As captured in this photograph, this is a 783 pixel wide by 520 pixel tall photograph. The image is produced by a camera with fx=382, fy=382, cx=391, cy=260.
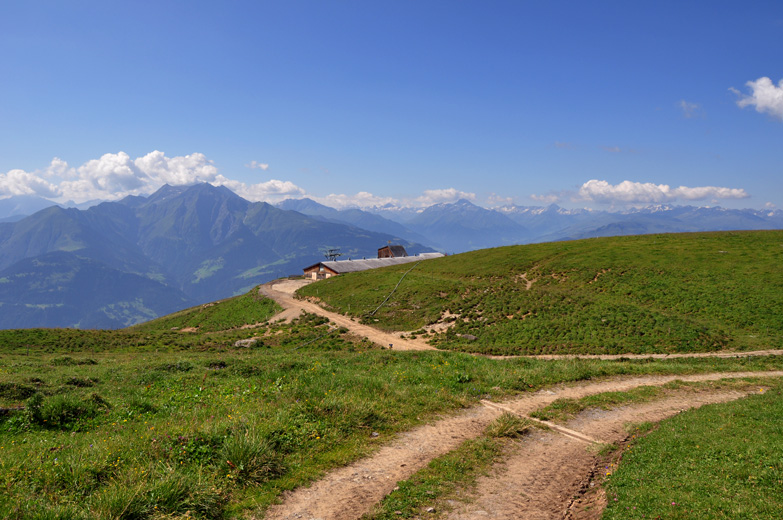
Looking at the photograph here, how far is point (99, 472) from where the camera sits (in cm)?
886

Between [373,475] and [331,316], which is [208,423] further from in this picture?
[331,316]

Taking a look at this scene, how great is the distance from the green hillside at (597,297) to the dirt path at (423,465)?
2440 cm

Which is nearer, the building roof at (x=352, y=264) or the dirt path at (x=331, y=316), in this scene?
the dirt path at (x=331, y=316)

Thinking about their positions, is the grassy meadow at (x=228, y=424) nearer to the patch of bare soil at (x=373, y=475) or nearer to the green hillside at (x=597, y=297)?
the patch of bare soil at (x=373, y=475)

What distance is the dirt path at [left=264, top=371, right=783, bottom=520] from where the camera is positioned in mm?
8578

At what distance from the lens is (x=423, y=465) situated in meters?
10.6

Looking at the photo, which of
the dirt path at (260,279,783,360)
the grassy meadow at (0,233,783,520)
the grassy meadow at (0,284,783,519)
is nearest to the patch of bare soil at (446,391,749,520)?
the grassy meadow at (0,233,783,520)

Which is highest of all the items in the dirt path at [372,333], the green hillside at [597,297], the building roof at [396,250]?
the building roof at [396,250]

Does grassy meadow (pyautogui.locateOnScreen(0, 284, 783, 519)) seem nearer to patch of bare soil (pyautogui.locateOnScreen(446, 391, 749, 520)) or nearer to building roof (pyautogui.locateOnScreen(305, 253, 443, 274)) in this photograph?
patch of bare soil (pyautogui.locateOnScreen(446, 391, 749, 520))

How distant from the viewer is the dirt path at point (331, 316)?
43225mm

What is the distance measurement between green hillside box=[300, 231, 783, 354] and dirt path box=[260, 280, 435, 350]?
8.18 feet

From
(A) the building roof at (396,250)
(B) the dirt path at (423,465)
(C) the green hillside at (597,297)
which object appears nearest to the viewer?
(B) the dirt path at (423,465)

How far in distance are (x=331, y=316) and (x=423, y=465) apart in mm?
48627

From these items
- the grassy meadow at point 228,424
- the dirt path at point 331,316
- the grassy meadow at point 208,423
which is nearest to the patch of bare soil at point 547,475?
the grassy meadow at point 228,424
